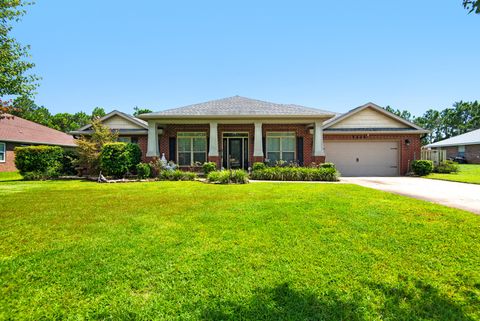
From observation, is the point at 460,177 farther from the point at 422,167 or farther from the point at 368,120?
the point at 368,120

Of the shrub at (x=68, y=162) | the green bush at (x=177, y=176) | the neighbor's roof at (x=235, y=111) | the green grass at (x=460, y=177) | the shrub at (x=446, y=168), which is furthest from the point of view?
the shrub at (x=446, y=168)

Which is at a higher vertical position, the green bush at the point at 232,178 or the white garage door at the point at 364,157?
the white garage door at the point at 364,157

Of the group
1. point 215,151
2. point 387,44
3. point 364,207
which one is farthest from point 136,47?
point 364,207

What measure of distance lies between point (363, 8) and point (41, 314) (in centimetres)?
1243

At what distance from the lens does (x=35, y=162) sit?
46.3ft

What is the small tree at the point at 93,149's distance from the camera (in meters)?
13.9

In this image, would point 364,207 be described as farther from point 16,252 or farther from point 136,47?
point 136,47

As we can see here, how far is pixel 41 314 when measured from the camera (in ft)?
7.89

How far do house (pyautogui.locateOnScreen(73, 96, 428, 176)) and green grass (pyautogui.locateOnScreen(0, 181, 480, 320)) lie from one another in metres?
10.2

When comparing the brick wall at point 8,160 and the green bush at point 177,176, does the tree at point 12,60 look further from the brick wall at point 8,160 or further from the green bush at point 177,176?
the brick wall at point 8,160

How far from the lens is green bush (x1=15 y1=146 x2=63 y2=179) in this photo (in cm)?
1398

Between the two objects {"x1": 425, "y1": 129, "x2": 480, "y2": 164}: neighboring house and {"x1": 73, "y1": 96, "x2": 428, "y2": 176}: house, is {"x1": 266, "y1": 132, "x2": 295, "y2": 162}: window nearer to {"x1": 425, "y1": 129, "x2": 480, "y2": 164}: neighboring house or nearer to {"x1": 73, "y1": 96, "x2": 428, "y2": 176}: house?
{"x1": 73, "y1": 96, "x2": 428, "y2": 176}: house

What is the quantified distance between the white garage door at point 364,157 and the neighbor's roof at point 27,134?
2451 cm

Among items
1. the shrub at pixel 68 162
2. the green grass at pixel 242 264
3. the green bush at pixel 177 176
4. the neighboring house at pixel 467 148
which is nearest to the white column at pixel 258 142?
the green bush at pixel 177 176
